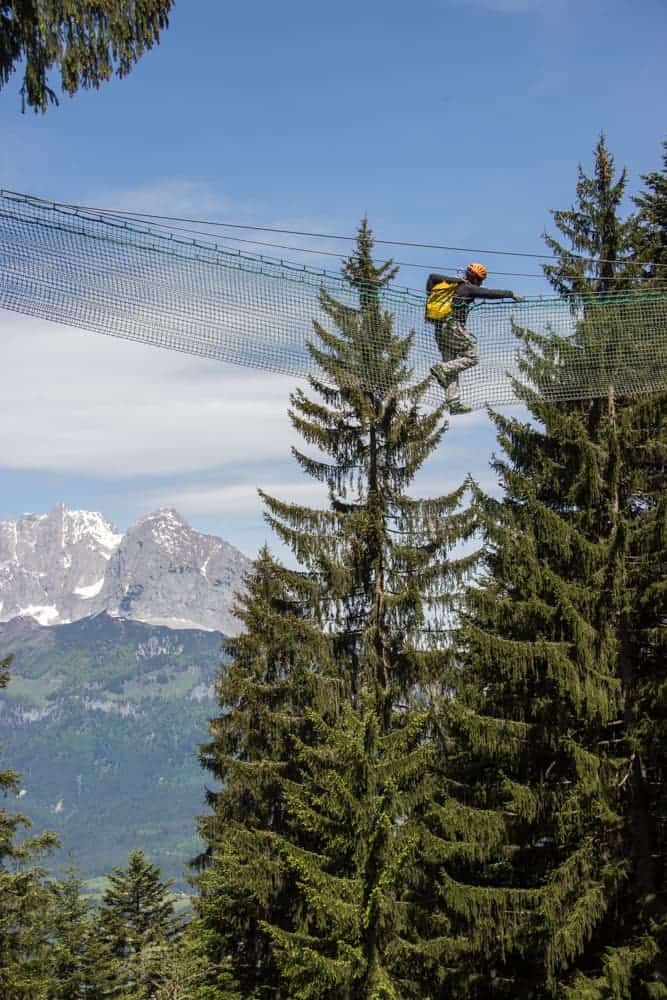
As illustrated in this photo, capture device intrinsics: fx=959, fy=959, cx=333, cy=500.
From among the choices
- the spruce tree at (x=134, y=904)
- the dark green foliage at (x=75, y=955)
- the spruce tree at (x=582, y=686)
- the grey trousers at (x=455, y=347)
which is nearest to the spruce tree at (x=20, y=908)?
the dark green foliage at (x=75, y=955)

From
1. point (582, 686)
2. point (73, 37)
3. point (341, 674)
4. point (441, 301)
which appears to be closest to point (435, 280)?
point (441, 301)

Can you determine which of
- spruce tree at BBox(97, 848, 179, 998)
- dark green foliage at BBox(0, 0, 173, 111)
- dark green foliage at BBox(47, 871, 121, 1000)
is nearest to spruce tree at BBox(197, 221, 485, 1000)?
dark green foliage at BBox(47, 871, 121, 1000)

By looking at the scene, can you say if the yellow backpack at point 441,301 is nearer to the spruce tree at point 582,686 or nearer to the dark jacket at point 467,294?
the dark jacket at point 467,294

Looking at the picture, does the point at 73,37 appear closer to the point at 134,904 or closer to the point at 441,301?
the point at 441,301

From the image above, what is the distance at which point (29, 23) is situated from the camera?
18.0 ft

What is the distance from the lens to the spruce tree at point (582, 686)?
12.0 meters

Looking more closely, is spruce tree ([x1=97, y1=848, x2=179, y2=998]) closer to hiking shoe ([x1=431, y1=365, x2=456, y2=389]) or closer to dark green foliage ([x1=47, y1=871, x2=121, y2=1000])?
dark green foliage ([x1=47, y1=871, x2=121, y2=1000])

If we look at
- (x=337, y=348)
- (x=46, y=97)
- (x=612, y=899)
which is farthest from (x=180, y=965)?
(x=46, y=97)

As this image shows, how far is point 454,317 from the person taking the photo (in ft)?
23.3

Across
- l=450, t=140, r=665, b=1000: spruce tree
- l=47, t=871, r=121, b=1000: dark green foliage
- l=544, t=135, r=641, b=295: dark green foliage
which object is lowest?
l=47, t=871, r=121, b=1000: dark green foliage

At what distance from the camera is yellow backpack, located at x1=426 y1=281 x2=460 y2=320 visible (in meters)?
6.96

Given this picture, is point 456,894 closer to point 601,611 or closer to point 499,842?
point 499,842

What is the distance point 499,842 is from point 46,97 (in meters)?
11.0

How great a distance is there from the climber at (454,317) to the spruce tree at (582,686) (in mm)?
4290
